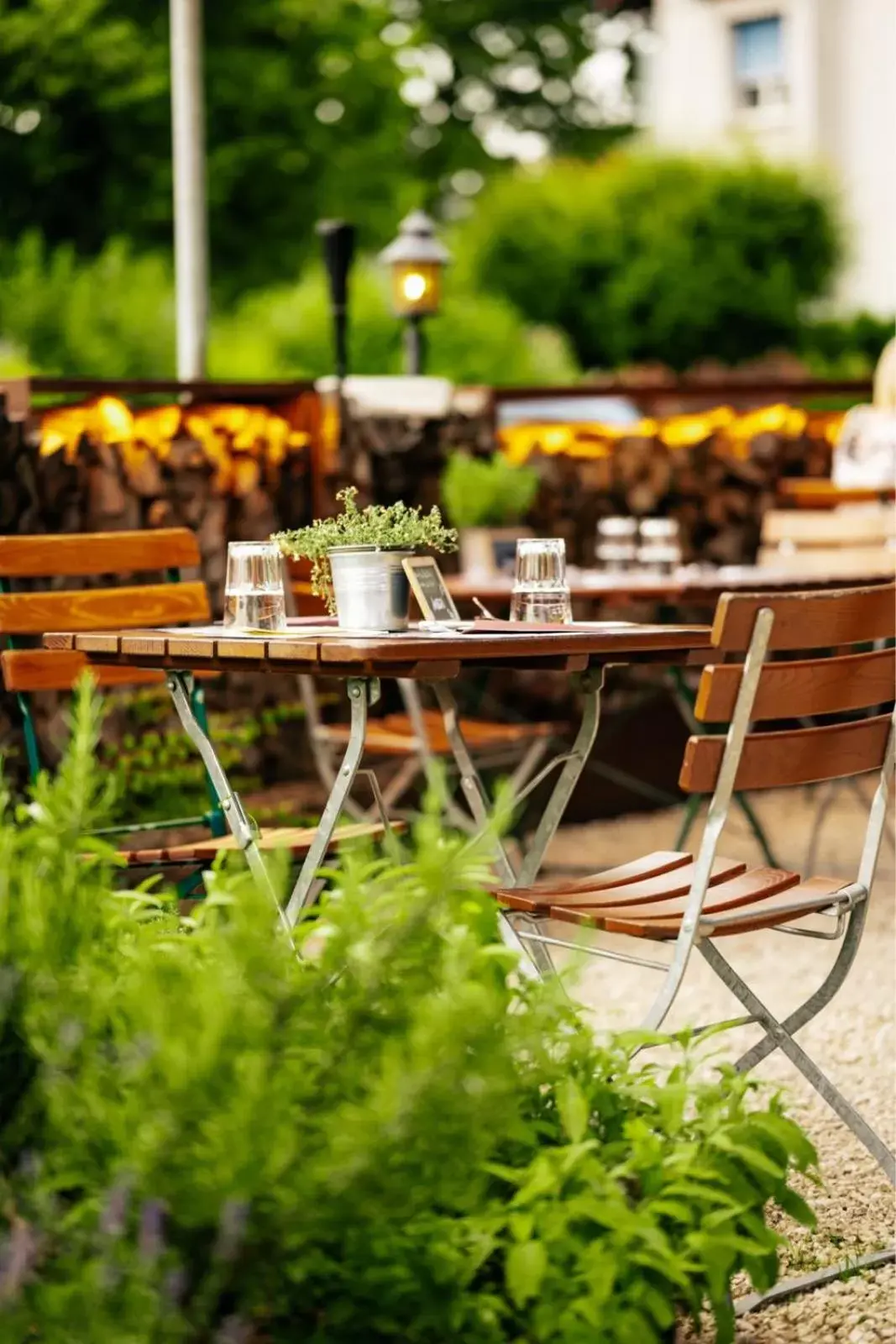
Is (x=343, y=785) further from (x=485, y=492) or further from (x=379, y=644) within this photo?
(x=485, y=492)

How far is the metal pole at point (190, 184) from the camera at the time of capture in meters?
11.3

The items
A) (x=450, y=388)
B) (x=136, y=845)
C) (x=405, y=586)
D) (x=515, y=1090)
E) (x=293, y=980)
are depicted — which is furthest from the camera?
(x=450, y=388)

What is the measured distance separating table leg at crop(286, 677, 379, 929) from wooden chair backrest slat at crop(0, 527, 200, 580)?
1265 millimetres

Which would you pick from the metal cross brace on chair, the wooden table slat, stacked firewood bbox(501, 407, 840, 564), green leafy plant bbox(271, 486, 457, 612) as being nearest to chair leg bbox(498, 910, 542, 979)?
the metal cross brace on chair

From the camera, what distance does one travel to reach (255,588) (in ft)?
13.6

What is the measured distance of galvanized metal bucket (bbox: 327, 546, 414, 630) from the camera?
404 cm

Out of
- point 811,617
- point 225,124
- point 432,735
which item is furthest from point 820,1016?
point 225,124

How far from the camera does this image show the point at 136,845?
6234 millimetres

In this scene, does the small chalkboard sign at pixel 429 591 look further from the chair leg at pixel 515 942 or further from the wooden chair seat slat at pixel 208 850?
the chair leg at pixel 515 942

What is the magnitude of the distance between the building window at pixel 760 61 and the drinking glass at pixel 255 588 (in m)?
22.9

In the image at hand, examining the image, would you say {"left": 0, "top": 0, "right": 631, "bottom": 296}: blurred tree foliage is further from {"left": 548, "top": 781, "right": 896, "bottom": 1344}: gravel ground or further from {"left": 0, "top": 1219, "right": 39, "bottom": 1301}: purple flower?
{"left": 0, "top": 1219, "right": 39, "bottom": 1301}: purple flower

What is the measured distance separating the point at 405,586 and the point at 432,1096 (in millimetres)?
1825

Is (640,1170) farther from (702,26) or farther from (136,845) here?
(702,26)

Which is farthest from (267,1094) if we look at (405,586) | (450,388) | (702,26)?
(702,26)
